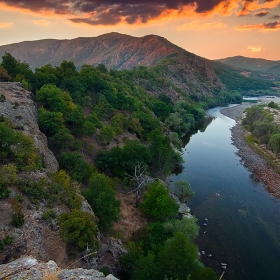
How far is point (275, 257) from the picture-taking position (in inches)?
1352

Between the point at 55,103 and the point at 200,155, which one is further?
the point at 200,155

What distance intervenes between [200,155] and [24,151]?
181 ft

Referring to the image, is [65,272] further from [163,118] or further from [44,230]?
[163,118]

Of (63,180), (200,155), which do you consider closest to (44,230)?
(63,180)

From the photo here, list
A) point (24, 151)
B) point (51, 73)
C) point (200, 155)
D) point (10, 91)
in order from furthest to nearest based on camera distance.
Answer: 1. point (200, 155)
2. point (51, 73)
3. point (10, 91)
4. point (24, 151)

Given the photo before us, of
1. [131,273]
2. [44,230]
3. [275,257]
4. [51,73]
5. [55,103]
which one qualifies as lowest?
[275,257]

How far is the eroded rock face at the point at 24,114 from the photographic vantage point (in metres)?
34.4

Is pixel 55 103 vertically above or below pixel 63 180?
above

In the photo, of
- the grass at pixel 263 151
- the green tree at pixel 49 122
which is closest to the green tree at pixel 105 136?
the green tree at pixel 49 122

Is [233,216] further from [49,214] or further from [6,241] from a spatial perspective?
[6,241]

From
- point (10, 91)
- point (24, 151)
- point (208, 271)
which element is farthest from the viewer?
point (10, 91)

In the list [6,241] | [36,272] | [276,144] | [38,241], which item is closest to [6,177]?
[6,241]

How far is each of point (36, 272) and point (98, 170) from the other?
33.2m

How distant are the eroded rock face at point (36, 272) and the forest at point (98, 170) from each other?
965 cm
